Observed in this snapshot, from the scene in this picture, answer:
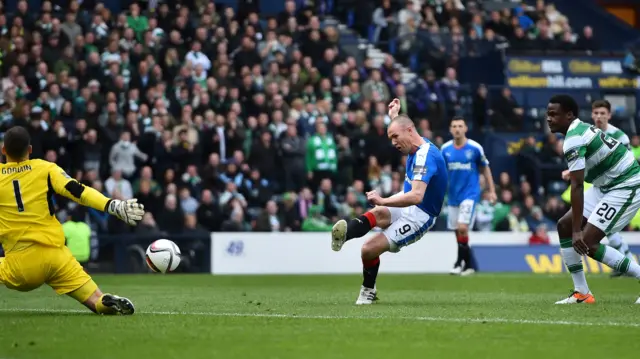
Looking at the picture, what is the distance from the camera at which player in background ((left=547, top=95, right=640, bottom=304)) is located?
37.9 feet

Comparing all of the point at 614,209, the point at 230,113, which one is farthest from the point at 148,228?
the point at 614,209

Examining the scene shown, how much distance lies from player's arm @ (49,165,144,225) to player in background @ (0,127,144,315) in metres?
0.01

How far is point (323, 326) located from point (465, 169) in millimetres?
10475

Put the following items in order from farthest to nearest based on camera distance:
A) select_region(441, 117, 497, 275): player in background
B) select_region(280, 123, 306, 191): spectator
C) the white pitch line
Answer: select_region(280, 123, 306, 191): spectator → select_region(441, 117, 497, 275): player in background → the white pitch line

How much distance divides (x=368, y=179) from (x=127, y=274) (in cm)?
606

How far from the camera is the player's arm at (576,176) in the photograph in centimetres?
1127

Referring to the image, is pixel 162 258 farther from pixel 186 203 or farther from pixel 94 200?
pixel 186 203

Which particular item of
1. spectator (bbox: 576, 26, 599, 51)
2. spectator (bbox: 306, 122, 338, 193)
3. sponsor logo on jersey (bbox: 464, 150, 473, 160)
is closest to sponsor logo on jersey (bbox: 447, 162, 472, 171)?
sponsor logo on jersey (bbox: 464, 150, 473, 160)

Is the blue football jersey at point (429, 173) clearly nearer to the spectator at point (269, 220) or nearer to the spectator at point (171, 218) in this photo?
the spectator at point (171, 218)

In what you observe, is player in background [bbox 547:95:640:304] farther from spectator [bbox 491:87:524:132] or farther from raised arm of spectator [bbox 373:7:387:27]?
raised arm of spectator [bbox 373:7:387:27]

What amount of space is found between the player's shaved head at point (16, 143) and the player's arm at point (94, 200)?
12.1 inches

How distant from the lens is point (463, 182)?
19.8 meters

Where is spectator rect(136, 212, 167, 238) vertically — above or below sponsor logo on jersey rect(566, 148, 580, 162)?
below

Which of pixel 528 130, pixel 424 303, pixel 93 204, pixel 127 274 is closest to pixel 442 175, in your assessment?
pixel 424 303
